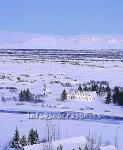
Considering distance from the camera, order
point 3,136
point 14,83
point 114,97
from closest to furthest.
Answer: point 3,136, point 114,97, point 14,83

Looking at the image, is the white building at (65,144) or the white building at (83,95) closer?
the white building at (65,144)

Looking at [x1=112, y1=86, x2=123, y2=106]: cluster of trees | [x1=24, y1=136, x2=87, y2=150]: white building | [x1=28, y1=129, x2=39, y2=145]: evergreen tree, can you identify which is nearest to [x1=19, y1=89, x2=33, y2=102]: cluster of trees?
[x1=112, y1=86, x2=123, y2=106]: cluster of trees

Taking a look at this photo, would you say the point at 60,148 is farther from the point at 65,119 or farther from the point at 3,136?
the point at 65,119

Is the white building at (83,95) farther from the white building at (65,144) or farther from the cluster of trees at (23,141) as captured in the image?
the cluster of trees at (23,141)

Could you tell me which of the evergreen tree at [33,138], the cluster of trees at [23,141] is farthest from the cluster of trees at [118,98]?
the cluster of trees at [23,141]

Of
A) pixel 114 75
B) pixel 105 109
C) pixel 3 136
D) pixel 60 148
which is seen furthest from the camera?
pixel 114 75

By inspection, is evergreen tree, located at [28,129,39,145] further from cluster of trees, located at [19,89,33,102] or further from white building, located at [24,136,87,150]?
cluster of trees, located at [19,89,33,102]

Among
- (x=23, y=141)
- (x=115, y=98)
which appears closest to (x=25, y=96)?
(x=115, y=98)

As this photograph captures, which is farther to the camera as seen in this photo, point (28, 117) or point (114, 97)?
point (114, 97)

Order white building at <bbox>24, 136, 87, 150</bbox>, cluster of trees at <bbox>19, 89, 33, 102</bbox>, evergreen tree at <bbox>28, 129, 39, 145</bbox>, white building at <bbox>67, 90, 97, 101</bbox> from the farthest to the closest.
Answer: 1. white building at <bbox>67, 90, 97, 101</bbox>
2. cluster of trees at <bbox>19, 89, 33, 102</bbox>
3. evergreen tree at <bbox>28, 129, 39, 145</bbox>
4. white building at <bbox>24, 136, 87, 150</bbox>

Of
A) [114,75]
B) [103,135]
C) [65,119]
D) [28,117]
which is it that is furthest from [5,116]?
[114,75]

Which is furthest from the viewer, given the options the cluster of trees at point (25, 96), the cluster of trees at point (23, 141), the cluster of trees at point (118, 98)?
the cluster of trees at point (25, 96)
